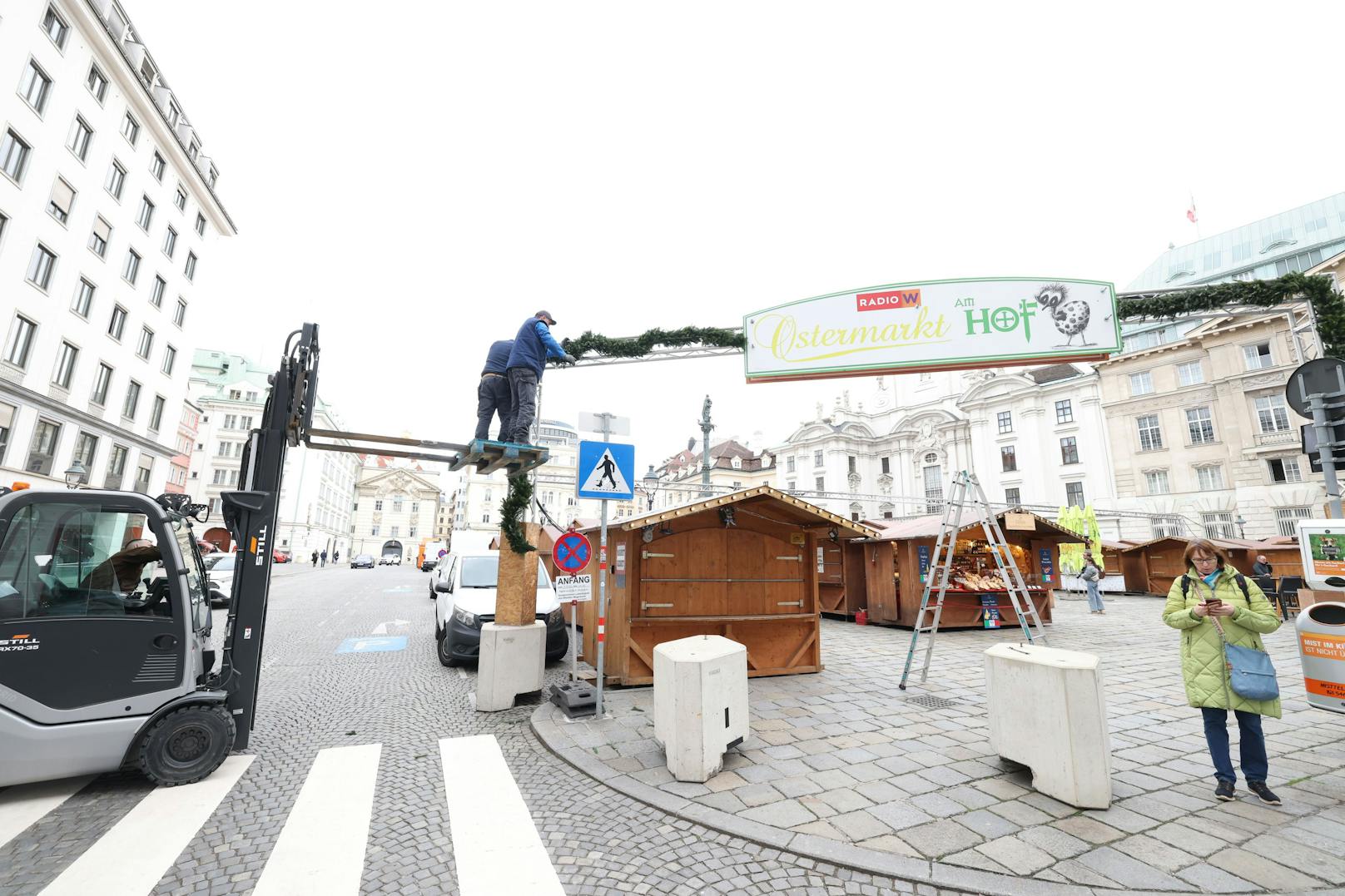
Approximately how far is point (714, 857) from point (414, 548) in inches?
3877

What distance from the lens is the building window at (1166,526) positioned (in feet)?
107

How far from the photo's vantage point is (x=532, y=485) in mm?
7246

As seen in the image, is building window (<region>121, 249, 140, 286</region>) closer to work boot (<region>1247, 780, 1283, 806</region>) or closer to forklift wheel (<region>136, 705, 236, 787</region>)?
forklift wheel (<region>136, 705, 236, 787</region>)

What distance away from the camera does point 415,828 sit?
12.6 feet

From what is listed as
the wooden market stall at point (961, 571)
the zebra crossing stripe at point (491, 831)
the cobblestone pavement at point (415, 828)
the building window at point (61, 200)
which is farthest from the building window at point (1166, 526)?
the building window at point (61, 200)

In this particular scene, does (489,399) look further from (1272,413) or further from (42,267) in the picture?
(1272,413)

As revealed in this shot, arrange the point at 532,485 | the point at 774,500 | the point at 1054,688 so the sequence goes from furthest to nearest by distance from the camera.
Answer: the point at 774,500
the point at 532,485
the point at 1054,688

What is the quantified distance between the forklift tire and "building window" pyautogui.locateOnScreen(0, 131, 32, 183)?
2590cm

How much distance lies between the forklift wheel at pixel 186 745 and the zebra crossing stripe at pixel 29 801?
42cm

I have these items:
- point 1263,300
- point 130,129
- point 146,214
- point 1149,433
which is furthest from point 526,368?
point 1149,433

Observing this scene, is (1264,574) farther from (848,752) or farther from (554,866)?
(554,866)

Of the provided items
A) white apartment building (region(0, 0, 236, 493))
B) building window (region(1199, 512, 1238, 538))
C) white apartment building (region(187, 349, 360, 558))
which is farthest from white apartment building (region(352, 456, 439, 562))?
building window (region(1199, 512, 1238, 538))

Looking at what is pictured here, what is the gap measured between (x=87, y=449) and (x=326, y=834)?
3221 centimetres

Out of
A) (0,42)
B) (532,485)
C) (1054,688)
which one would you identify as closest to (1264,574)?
(1054,688)
